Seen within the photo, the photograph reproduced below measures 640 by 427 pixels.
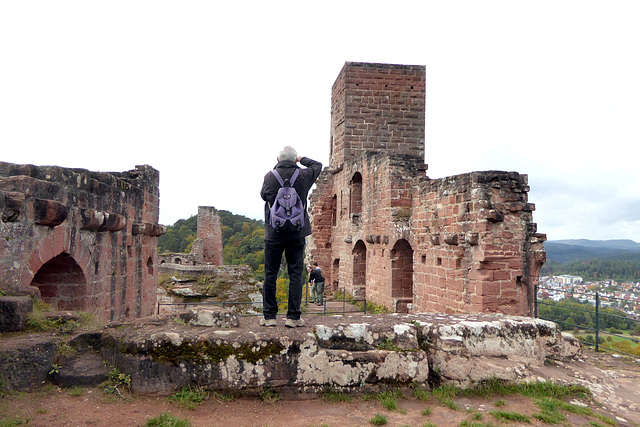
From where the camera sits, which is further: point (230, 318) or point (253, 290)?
point (253, 290)

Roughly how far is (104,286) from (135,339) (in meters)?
3.56

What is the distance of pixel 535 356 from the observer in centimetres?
377

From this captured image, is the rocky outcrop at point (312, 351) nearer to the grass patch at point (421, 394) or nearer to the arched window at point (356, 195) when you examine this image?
the grass patch at point (421, 394)

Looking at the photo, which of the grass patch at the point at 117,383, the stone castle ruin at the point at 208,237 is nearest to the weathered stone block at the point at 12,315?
the grass patch at the point at 117,383

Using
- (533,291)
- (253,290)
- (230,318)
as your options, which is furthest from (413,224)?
(230,318)

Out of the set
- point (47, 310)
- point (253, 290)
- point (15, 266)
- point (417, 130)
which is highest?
point (417, 130)

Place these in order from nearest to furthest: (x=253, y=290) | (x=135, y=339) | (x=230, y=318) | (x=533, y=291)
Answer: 1. (x=135, y=339)
2. (x=230, y=318)
3. (x=533, y=291)
4. (x=253, y=290)

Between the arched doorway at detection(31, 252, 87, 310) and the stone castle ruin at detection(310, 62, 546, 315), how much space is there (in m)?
6.29

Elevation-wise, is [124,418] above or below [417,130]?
below

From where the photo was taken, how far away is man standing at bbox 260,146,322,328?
3754 mm

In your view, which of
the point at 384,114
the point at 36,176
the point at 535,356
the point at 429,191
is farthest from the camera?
the point at 384,114

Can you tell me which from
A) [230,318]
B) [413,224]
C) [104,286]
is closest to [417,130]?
[413,224]

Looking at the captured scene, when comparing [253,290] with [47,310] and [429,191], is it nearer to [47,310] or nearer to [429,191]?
[429,191]

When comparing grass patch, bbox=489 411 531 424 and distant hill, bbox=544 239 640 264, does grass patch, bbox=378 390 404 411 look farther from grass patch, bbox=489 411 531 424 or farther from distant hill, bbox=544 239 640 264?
distant hill, bbox=544 239 640 264
